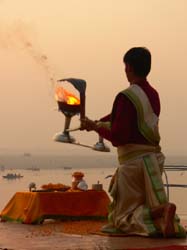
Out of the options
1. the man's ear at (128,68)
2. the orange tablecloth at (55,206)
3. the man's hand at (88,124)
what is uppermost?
the man's ear at (128,68)

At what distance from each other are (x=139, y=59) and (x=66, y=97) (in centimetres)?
94

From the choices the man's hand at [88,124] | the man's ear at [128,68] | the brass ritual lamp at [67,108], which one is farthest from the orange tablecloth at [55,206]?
the man's ear at [128,68]

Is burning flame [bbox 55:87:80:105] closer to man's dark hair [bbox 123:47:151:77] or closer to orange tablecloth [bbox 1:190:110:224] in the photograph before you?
man's dark hair [bbox 123:47:151:77]

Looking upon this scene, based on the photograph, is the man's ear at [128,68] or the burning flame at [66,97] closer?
the man's ear at [128,68]

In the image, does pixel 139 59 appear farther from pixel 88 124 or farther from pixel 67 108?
pixel 67 108

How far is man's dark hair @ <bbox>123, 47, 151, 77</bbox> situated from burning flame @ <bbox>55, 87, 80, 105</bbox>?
736 mm

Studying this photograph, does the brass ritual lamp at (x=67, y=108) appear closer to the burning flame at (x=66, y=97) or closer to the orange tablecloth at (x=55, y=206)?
the burning flame at (x=66, y=97)

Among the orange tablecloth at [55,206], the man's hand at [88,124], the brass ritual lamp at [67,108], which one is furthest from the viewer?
the orange tablecloth at [55,206]

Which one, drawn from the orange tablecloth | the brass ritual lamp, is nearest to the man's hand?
the brass ritual lamp

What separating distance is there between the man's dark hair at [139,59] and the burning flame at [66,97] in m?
0.74

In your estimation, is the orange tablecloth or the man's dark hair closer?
the man's dark hair

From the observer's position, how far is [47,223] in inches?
344

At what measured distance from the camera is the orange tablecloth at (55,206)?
867 centimetres

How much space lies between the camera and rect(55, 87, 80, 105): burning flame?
25.5 feet
